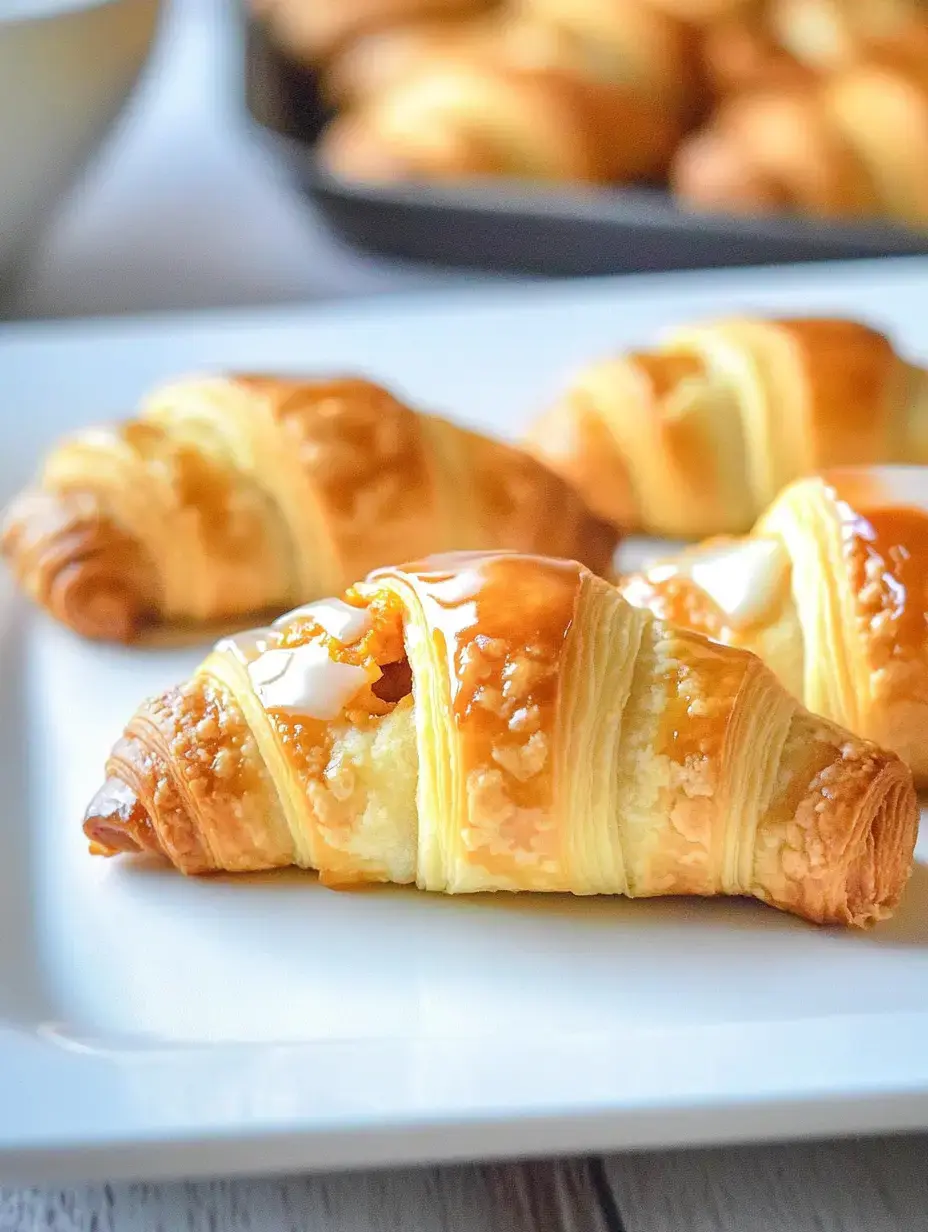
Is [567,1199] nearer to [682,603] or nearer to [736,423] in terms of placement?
[682,603]

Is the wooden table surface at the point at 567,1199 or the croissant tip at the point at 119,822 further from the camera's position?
the croissant tip at the point at 119,822

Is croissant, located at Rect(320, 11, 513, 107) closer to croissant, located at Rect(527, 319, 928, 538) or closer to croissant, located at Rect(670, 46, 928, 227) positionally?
croissant, located at Rect(670, 46, 928, 227)

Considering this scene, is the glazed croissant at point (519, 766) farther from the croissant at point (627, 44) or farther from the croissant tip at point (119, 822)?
the croissant at point (627, 44)

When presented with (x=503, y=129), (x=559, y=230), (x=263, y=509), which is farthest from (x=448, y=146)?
(x=263, y=509)

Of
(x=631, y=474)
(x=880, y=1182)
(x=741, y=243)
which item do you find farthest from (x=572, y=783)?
(x=741, y=243)

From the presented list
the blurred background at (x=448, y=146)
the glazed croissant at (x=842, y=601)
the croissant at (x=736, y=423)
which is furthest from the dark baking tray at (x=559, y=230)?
the glazed croissant at (x=842, y=601)

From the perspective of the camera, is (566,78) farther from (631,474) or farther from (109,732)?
(109,732)
